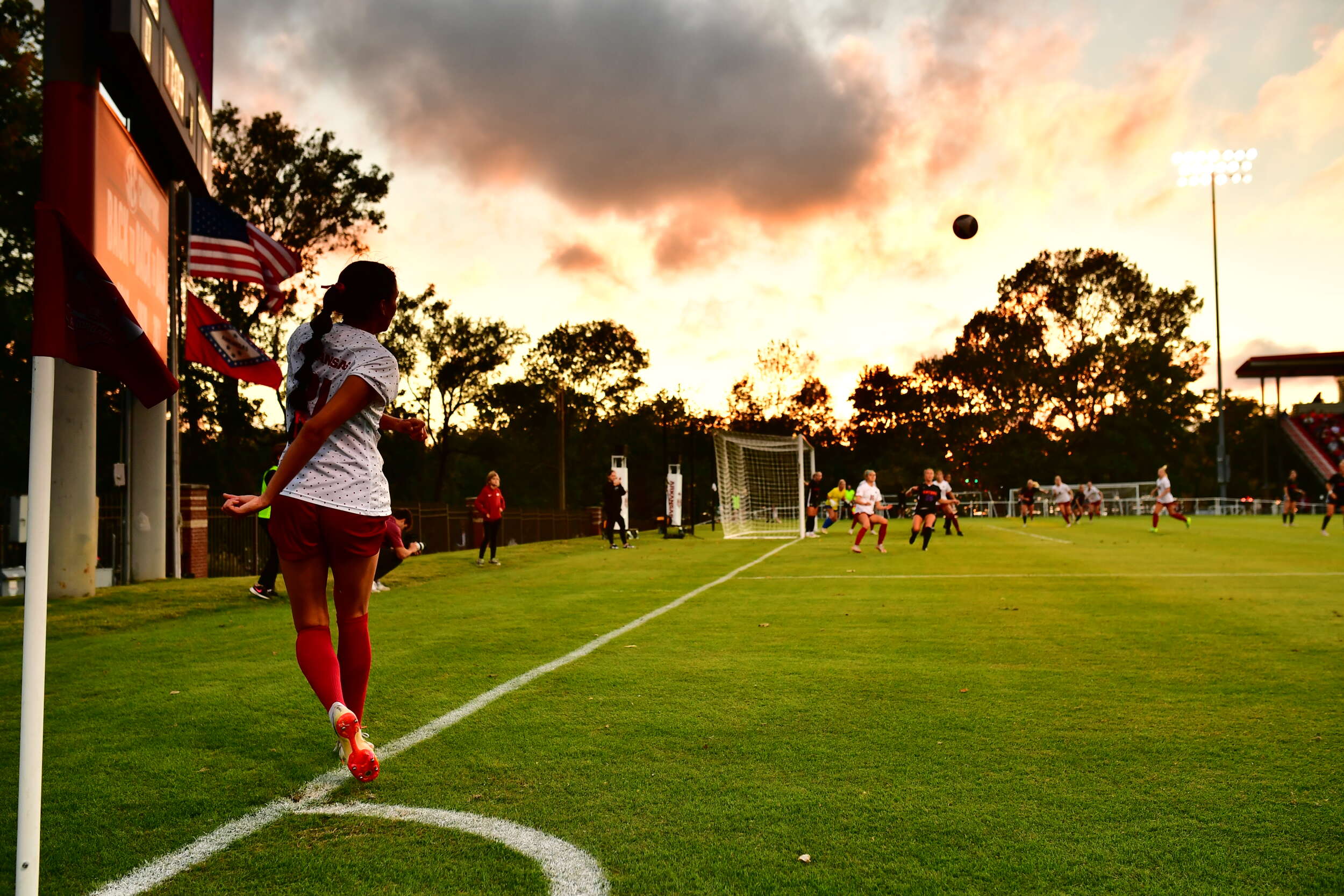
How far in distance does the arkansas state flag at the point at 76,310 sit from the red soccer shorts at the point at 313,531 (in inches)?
35.3

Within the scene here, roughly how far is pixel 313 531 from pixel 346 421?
1.45 ft

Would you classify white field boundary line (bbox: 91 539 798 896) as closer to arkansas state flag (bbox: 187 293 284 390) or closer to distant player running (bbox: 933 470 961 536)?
arkansas state flag (bbox: 187 293 284 390)

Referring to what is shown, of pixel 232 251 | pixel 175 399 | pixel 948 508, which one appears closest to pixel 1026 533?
pixel 948 508

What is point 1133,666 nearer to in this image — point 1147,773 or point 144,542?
point 1147,773

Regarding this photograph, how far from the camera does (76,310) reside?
2.63 metres

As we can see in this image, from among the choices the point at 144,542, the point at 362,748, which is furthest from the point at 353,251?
the point at 362,748

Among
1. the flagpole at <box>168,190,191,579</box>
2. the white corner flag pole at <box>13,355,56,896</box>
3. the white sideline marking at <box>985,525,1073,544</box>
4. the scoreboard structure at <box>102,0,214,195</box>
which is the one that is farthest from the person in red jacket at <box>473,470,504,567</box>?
the white corner flag pole at <box>13,355,56,896</box>

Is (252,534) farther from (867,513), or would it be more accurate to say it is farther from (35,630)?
(35,630)

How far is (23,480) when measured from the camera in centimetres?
2642

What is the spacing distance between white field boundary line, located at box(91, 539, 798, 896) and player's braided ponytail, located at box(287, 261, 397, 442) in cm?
139

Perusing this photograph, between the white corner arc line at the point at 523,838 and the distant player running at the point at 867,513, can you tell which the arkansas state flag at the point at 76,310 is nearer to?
the white corner arc line at the point at 523,838

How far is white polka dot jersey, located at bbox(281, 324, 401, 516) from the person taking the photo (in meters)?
3.66

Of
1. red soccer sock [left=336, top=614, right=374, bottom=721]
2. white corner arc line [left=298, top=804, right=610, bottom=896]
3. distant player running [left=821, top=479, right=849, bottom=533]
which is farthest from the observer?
distant player running [left=821, top=479, right=849, bottom=533]

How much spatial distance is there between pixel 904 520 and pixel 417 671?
46.7 m
